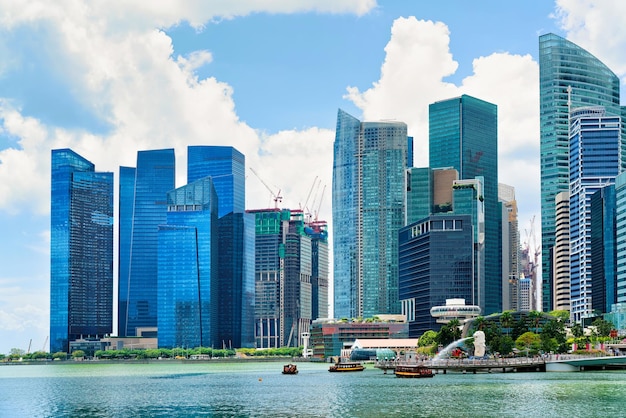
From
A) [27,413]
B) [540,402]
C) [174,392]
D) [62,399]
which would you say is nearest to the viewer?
[540,402]

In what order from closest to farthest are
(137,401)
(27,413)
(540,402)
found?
(540,402)
(27,413)
(137,401)

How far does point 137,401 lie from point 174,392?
2684cm

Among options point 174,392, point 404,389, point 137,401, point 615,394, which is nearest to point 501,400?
point 615,394

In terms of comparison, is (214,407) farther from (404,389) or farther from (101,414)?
(404,389)

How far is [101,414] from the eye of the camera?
13988 centimetres

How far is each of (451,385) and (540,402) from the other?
47389 millimetres

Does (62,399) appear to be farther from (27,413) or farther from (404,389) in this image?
(404,389)

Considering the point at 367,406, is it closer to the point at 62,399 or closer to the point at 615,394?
the point at 615,394

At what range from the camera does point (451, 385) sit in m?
186

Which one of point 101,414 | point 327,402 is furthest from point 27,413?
point 327,402

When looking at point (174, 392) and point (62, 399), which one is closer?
point (62, 399)

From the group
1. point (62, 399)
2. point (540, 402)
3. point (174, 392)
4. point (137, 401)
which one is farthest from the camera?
point (174, 392)

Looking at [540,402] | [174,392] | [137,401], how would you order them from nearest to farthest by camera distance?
[540,402], [137,401], [174,392]

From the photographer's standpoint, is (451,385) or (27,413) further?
(451,385)
